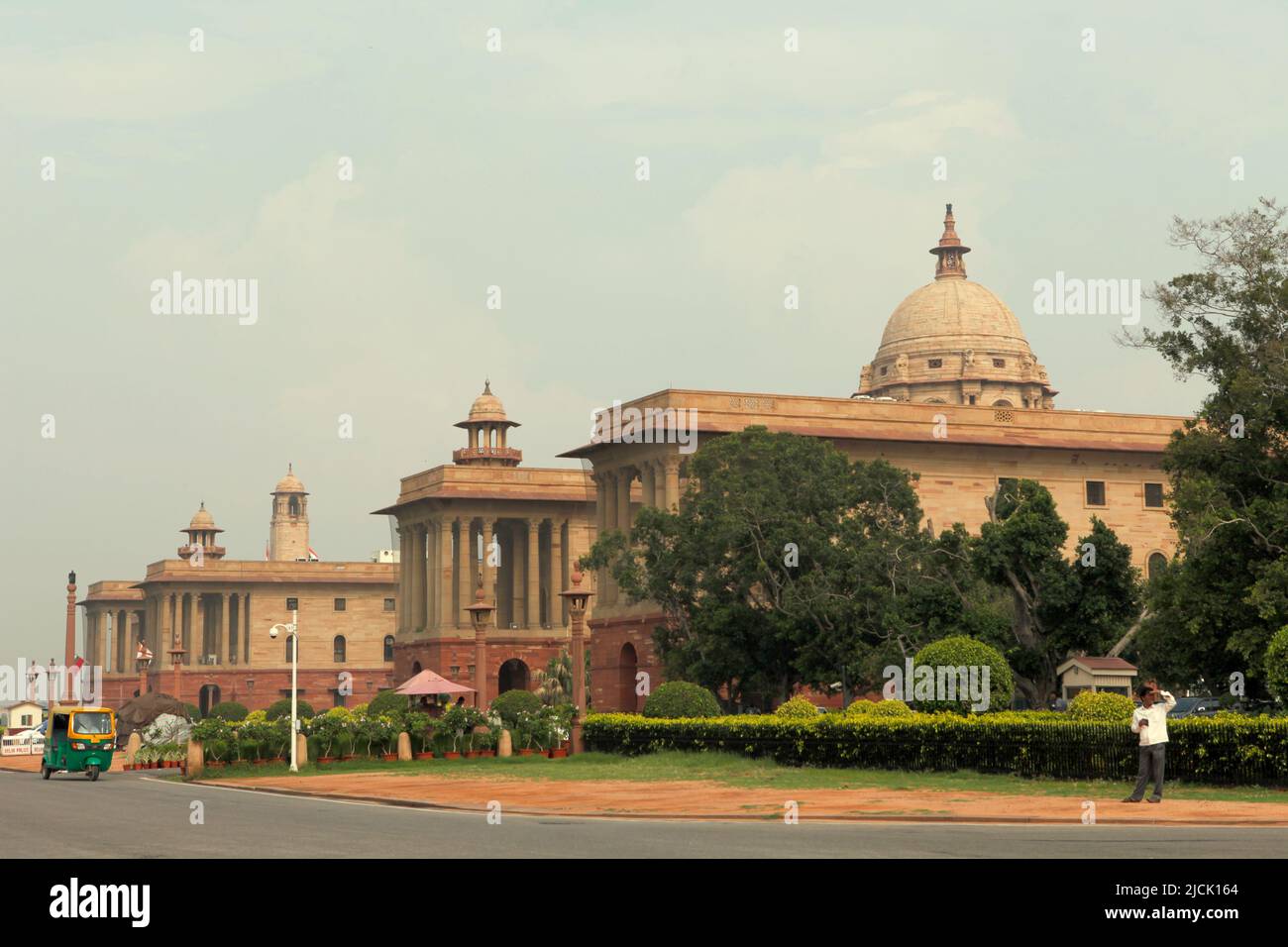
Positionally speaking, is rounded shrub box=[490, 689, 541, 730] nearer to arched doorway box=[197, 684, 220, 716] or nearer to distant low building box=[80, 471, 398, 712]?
distant low building box=[80, 471, 398, 712]

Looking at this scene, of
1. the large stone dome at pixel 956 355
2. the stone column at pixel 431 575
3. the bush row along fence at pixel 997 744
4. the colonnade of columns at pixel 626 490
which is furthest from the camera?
the large stone dome at pixel 956 355

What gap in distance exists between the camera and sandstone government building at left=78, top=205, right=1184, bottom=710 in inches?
2997

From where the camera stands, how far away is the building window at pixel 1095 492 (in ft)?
262

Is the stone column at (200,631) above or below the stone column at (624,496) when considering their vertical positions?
below

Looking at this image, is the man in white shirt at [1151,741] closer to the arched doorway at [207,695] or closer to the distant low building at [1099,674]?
the distant low building at [1099,674]

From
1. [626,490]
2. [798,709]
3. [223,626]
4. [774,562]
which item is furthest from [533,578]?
[798,709]

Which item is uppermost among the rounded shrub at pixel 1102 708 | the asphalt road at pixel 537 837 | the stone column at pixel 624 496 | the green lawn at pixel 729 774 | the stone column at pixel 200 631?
the stone column at pixel 624 496

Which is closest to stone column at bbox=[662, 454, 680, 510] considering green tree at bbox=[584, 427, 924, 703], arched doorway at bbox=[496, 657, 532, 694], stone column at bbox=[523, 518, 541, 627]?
green tree at bbox=[584, 427, 924, 703]

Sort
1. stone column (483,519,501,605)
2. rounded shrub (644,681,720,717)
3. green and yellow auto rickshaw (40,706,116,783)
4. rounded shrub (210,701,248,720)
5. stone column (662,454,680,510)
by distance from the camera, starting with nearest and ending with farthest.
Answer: green and yellow auto rickshaw (40,706,116,783), rounded shrub (644,681,720,717), stone column (662,454,680,510), rounded shrub (210,701,248,720), stone column (483,519,501,605)

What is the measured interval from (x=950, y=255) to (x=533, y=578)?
123 ft

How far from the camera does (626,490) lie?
77375 mm

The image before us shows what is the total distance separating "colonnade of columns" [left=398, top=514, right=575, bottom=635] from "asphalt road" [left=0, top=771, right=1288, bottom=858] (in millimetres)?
64385

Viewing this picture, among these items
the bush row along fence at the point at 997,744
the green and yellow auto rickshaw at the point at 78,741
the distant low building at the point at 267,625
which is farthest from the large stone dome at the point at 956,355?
the green and yellow auto rickshaw at the point at 78,741

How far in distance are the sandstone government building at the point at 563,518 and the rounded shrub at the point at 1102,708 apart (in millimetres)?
38129
